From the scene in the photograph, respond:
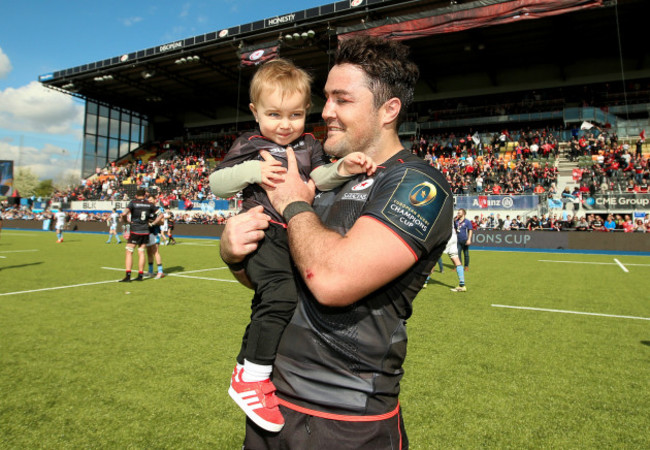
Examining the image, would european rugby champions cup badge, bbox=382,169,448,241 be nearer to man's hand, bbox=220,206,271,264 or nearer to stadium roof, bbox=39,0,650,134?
man's hand, bbox=220,206,271,264

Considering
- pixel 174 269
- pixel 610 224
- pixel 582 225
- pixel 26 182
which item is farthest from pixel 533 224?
pixel 26 182

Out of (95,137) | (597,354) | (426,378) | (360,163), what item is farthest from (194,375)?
(95,137)

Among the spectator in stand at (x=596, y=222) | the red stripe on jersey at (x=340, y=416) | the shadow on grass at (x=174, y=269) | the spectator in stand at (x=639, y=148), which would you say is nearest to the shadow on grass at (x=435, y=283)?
the shadow on grass at (x=174, y=269)

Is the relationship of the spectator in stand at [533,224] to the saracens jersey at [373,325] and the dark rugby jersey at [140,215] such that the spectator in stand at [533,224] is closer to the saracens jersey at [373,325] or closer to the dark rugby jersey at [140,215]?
the dark rugby jersey at [140,215]

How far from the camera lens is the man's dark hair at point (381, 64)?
1.76m

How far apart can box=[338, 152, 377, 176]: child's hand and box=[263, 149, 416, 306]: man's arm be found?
27 cm

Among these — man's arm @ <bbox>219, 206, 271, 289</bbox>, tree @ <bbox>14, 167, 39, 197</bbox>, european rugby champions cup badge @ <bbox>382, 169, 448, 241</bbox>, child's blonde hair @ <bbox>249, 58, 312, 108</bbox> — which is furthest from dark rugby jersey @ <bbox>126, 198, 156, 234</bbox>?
tree @ <bbox>14, 167, 39, 197</bbox>

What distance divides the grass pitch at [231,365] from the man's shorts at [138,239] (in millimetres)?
1314

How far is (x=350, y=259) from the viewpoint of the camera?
1.39 m

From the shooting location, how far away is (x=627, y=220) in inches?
837

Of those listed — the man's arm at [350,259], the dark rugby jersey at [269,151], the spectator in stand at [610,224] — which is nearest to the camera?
the man's arm at [350,259]

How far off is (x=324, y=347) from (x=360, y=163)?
28.8 inches

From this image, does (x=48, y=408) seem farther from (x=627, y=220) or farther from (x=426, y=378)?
(x=627, y=220)

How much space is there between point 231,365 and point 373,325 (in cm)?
372
